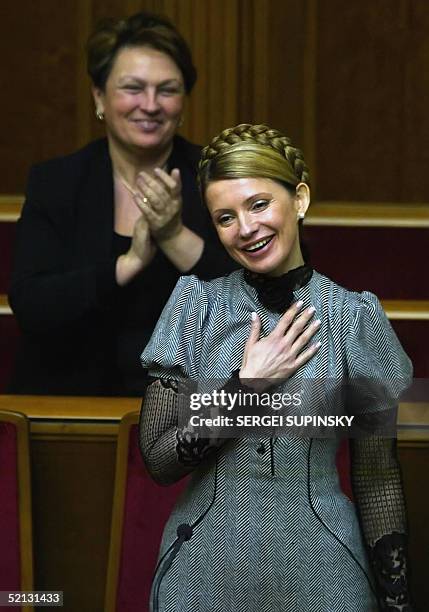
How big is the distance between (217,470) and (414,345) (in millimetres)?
1303

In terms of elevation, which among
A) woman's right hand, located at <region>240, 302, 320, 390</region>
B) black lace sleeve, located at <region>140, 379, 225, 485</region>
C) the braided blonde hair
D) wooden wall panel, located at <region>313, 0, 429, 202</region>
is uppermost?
wooden wall panel, located at <region>313, 0, 429, 202</region>

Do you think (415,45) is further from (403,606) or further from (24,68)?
(403,606)

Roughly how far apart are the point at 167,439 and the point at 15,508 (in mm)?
641

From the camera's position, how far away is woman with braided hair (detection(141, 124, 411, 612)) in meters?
1.47

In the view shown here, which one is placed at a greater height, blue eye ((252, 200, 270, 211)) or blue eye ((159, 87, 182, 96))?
blue eye ((159, 87, 182, 96))

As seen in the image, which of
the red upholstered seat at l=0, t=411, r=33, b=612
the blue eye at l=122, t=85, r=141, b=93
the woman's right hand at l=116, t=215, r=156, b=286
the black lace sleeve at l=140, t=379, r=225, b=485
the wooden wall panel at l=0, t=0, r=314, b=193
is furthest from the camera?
the wooden wall panel at l=0, t=0, r=314, b=193

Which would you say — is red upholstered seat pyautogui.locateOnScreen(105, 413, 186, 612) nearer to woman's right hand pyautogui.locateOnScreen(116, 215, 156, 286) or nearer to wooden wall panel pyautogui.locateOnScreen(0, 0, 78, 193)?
woman's right hand pyautogui.locateOnScreen(116, 215, 156, 286)

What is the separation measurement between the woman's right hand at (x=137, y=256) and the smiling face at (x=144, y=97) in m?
0.17

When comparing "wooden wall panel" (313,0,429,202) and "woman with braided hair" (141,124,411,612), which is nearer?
"woman with braided hair" (141,124,411,612)

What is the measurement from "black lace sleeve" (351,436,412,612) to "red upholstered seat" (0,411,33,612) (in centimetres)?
68

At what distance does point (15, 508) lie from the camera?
204 cm

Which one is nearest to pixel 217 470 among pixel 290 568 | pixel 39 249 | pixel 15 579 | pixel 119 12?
pixel 290 568

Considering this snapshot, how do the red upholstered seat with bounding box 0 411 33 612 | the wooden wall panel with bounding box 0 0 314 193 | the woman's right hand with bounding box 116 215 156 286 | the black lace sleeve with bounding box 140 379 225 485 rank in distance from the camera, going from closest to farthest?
the black lace sleeve with bounding box 140 379 225 485
the red upholstered seat with bounding box 0 411 33 612
the woman's right hand with bounding box 116 215 156 286
the wooden wall panel with bounding box 0 0 314 193

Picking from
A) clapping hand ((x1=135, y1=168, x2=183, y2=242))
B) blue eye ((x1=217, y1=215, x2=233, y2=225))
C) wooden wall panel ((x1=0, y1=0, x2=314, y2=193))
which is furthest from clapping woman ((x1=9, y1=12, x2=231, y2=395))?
wooden wall panel ((x1=0, y1=0, x2=314, y2=193))
